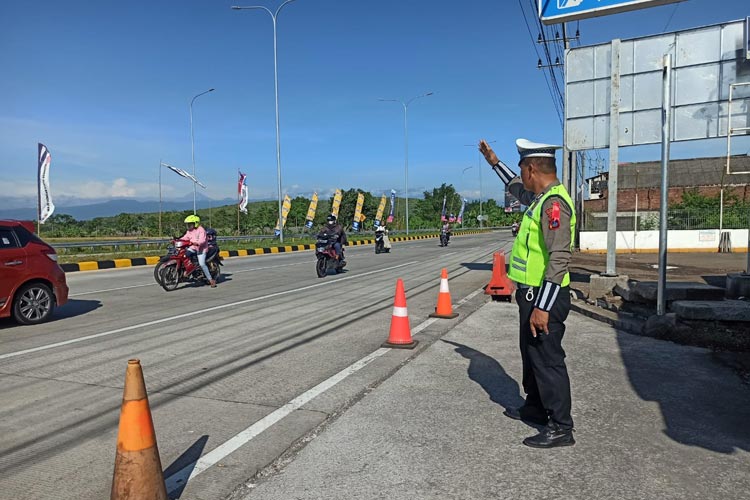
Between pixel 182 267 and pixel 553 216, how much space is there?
10.2 m

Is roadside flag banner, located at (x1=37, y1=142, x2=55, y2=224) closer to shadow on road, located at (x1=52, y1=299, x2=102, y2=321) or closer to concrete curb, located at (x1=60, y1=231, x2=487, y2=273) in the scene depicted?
concrete curb, located at (x1=60, y1=231, x2=487, y2=273)

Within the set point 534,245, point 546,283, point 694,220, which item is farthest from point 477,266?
point 546,283

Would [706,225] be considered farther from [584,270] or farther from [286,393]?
[286,393]

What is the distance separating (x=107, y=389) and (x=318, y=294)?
6.31 meters

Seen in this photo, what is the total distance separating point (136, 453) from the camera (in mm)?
2709

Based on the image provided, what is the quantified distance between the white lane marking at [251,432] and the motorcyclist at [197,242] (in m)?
7.65

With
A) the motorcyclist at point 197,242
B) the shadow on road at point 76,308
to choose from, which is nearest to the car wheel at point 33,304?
the shadow on road at point 76,308

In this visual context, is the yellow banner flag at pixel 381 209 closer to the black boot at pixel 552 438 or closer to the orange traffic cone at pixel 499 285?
the orange traffic cone at pixel 499 285

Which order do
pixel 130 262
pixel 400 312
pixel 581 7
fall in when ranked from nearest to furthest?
pixel 400 312 → pixel 581 7 → pixel 130 262

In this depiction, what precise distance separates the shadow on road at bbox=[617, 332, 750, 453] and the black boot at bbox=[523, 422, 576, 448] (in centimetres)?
79

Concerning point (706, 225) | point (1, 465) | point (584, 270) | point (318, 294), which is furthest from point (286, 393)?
point (706, 225)

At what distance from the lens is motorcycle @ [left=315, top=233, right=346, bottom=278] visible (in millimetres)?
14577

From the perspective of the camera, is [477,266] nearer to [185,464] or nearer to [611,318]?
[611,318]

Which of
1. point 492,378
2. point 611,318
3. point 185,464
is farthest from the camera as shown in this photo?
point 611,318
